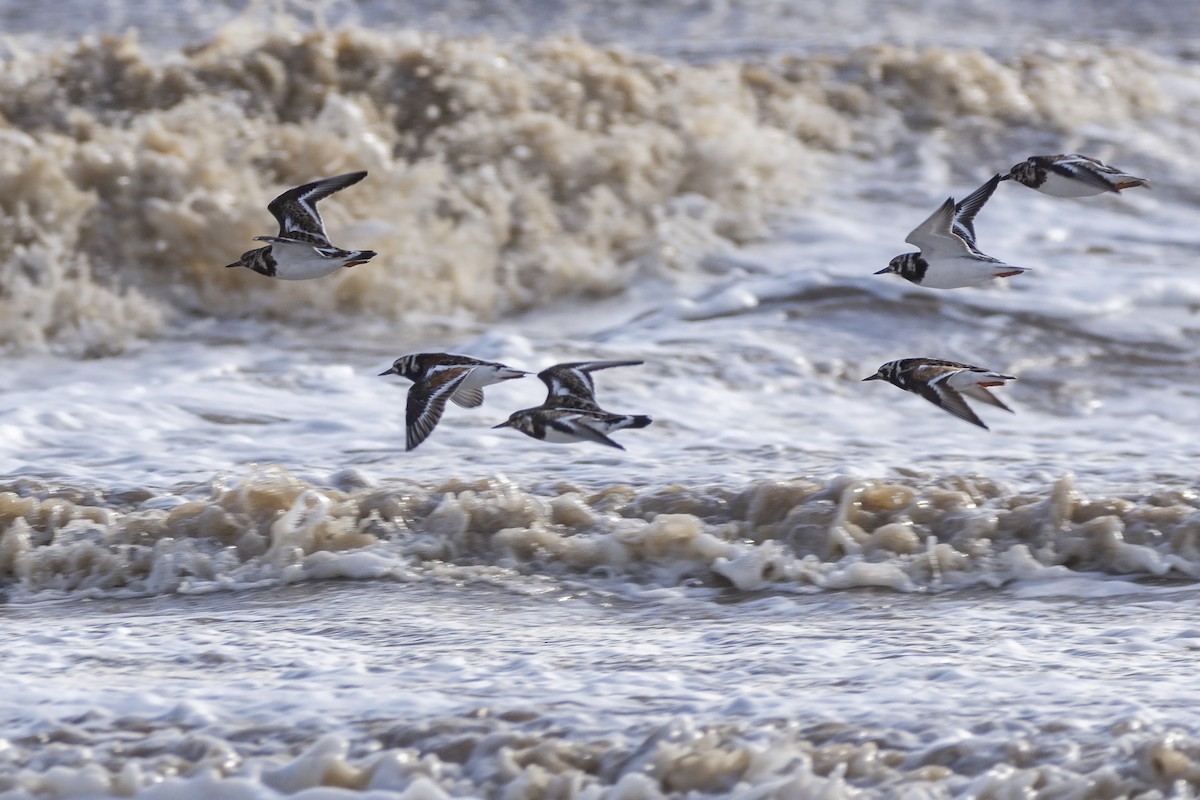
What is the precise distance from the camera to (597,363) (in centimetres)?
422

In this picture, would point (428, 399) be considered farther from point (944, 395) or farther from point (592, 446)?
point (592, 446)

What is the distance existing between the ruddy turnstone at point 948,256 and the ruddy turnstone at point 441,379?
1113 mm

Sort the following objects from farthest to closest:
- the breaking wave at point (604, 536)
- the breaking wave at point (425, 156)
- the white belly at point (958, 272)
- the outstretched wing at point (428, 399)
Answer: the breaking wave at point (425, 156) → the breaking wave at point (604, 536) → the white belly at point (958, 272) → the outstretched wing at point (428, 399)

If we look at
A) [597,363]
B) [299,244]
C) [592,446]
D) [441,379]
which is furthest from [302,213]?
[592,446]

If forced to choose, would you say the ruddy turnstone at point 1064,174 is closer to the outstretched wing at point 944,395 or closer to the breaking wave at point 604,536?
the outstretched wing at point 944,395

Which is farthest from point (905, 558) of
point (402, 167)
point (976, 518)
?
point (402, 167)

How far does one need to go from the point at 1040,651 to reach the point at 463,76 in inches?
325

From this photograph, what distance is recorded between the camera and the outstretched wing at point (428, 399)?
3852mm

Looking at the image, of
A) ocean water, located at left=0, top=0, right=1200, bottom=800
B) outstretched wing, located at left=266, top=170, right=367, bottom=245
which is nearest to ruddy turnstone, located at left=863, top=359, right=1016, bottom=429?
ocean water, located at left=0, top=0, right=1200, bottom=800

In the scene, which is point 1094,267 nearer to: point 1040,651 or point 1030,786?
point 1040,651

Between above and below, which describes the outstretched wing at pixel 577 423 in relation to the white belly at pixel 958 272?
below

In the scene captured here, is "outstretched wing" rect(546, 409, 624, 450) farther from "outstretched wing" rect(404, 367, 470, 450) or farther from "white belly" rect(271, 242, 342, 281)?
"white belly" rect(271, 242, 342, 281)

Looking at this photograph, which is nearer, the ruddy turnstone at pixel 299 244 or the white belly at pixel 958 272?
the white belly at pixel 958 272

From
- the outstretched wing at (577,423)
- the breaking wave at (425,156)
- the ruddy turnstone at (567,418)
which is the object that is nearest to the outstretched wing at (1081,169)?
the ruddy turnstone at (567,418)
